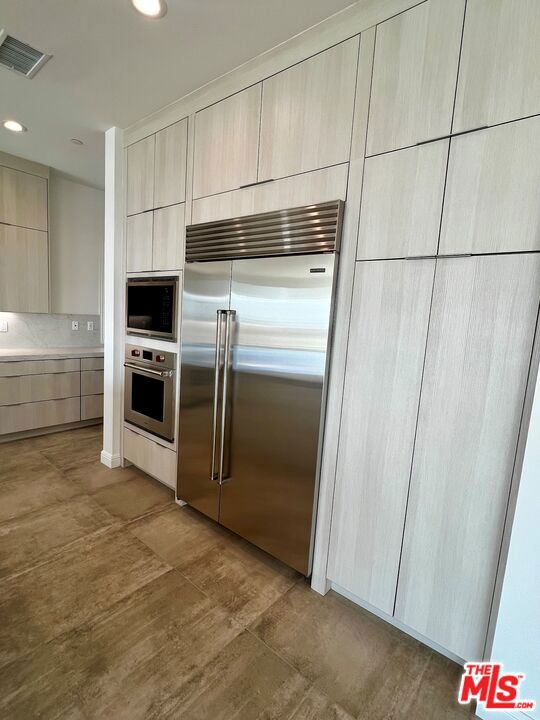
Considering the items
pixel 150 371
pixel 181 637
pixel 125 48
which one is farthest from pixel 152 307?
pixel 181 637

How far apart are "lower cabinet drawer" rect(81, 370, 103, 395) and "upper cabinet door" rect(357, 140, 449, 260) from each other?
366 centimetres

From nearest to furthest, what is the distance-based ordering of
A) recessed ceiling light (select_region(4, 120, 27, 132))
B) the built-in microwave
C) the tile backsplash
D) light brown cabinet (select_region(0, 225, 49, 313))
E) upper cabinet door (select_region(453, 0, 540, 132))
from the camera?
upper cabinet door (select_region(453, 0, 540, 132)), the built-in microwave, recessed ceiling light (select_region(4, 120, 27, 132)), light brown cabinet (select_region(0, 225, 49, 313)), the tile backsplash

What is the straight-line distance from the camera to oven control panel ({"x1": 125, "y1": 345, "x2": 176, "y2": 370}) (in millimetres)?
2625

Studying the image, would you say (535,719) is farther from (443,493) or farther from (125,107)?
(125,107)

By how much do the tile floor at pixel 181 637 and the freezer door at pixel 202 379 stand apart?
11.9 inches

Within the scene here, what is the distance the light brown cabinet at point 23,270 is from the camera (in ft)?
12.1

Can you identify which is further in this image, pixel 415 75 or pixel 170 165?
pixel 170 165

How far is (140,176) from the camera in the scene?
9.11ft

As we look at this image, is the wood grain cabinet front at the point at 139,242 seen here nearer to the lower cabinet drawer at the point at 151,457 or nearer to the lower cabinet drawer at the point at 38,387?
the lower cabinet drawer at the point at 151,457

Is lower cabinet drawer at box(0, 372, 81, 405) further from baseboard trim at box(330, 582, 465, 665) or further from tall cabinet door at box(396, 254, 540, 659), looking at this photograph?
tall cabinet door at box(396, 254, 540, 659)

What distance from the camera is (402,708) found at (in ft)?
4.39

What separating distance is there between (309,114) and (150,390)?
2.20m

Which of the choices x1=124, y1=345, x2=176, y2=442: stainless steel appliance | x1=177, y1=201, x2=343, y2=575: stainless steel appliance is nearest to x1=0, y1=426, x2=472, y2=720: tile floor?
x1=177, y1=201, x2=343, y2=575: stainless steel appliance

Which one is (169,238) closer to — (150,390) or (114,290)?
(114,290)
